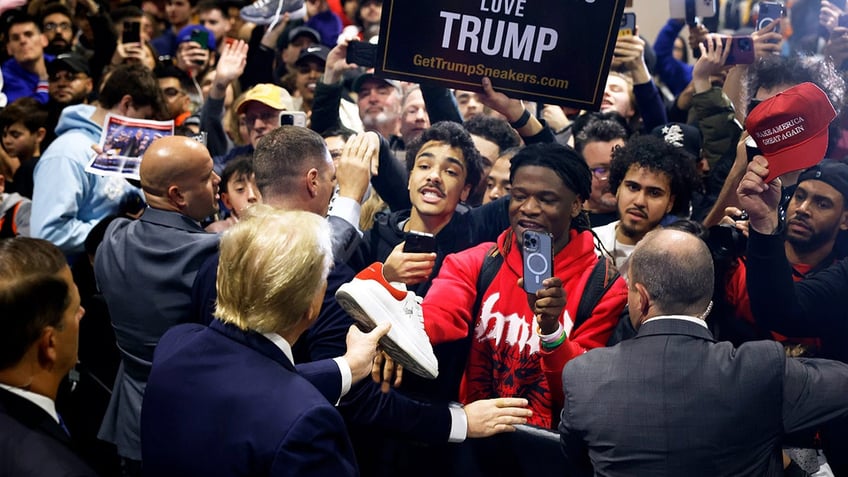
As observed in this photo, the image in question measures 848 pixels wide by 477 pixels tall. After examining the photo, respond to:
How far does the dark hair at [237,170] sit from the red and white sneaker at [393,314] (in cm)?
163

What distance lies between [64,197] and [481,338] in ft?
8.20

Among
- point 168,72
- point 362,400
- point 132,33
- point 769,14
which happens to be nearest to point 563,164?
point 362,400

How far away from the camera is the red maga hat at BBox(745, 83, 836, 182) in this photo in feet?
11.5

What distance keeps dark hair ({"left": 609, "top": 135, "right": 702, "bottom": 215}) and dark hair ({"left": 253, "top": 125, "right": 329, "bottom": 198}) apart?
1.47 m

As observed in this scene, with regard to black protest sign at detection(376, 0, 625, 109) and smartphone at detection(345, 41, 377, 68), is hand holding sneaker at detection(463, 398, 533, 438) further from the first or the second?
smartphone at detection(345, 41, 377, 68)

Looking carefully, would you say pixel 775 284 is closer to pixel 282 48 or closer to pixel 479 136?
pixel 479 136

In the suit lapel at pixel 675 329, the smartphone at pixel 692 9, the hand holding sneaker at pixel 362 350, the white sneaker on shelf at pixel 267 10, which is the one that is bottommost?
the hand holding sneaker at pixel 362 350

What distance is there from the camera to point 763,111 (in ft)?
11.8

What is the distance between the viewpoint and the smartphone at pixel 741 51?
4777 millimetres

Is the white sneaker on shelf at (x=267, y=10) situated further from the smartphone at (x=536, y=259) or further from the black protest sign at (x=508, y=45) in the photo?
the smartphone at (x=536, y=259)

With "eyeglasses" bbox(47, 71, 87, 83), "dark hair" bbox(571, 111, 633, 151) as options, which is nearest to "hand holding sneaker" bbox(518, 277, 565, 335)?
"dark hair" bbox(571, 111, 633, 151)

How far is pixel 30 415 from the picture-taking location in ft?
7.64

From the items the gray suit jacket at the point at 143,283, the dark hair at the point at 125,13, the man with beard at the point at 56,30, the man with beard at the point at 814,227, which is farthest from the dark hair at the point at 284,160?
the man with beard at the point at 56,30

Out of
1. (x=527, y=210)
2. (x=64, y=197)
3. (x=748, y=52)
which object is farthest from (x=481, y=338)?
(x=64, y=197)
